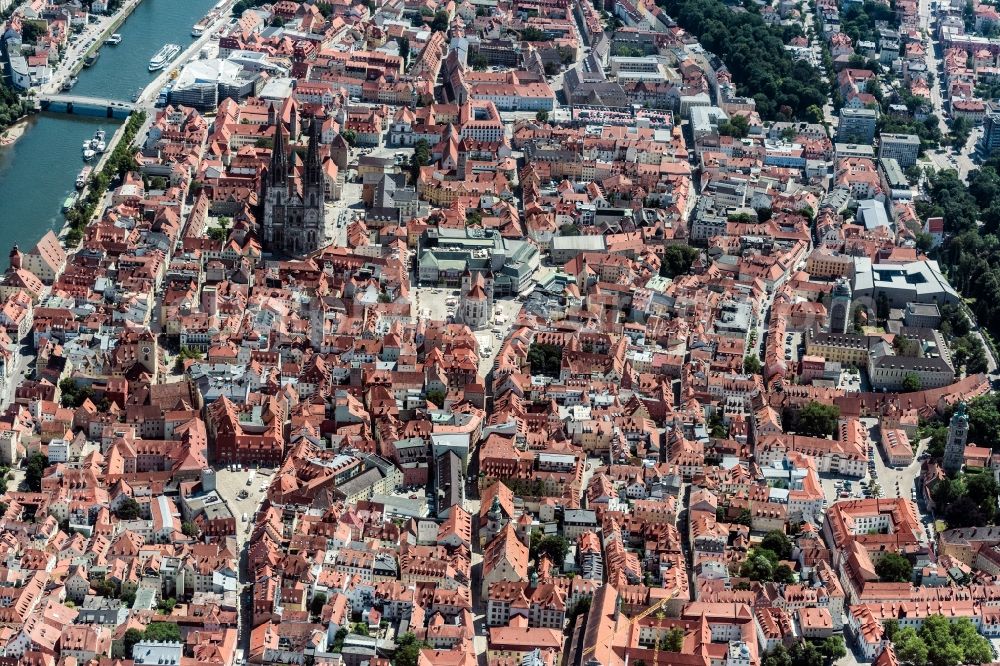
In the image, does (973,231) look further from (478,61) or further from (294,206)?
(478,61)

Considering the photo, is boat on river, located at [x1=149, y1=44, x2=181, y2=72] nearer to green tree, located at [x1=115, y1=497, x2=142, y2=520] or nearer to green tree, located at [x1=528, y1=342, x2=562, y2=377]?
green tree, located at [x1=528, y1=342, x2=562, y2=377]

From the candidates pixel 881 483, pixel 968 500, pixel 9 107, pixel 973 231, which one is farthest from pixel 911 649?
pixel 9 107

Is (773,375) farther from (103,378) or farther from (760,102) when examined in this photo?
(760,102)

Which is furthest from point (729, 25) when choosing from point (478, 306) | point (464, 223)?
point (478, 306)

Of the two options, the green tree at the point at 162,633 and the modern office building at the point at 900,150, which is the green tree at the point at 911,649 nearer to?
the green tree at the point at 162,633

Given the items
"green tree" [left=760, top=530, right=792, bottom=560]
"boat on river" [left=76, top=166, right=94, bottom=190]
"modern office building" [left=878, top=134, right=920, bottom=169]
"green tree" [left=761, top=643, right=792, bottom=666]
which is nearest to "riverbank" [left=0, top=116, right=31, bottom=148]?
"boat on river" [left=76, top=166, right=94, bottom=190]

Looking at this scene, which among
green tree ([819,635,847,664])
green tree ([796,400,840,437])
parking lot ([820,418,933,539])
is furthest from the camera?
green tree ([796,400,840,437])
